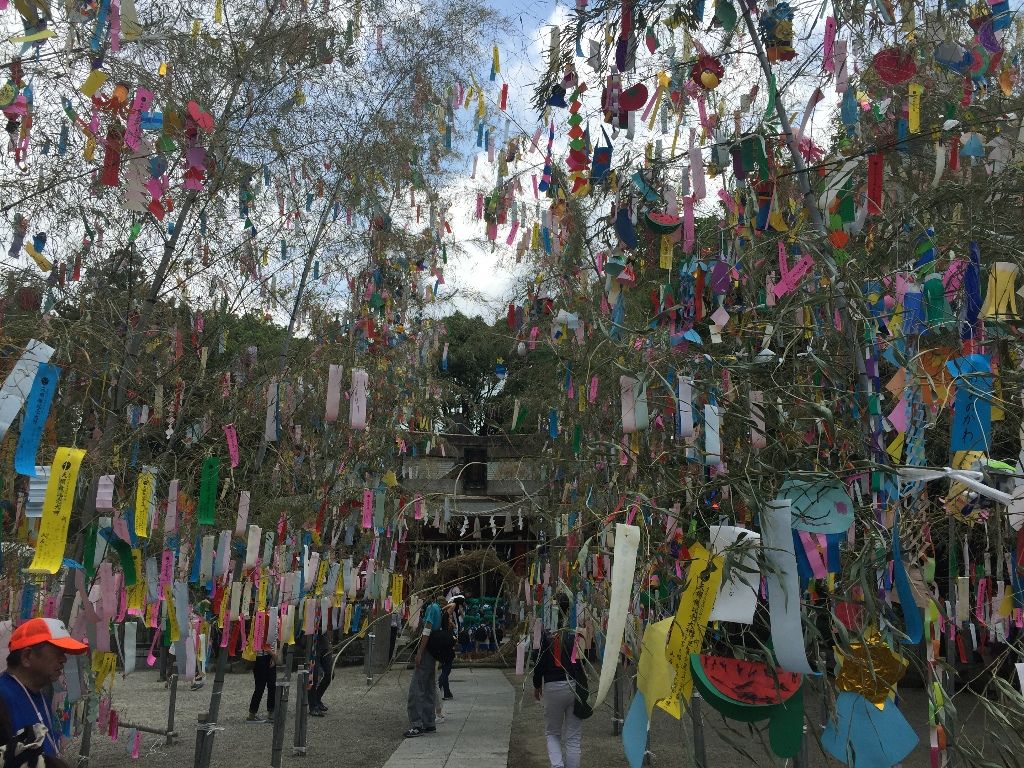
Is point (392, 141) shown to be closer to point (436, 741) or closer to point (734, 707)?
point (436, 741)

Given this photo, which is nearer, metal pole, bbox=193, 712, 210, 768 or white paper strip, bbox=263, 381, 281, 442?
metal pole, bbox=193, 712, 210, 768

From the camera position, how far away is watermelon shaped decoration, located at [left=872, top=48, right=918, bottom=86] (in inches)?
169

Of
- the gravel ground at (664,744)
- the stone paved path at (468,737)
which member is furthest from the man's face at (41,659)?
the stone paved path at (468,737)

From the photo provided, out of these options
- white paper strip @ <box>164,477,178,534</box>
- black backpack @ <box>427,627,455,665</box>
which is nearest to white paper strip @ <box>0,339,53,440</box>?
white paper strip @ <box>164,477,178,534</box>

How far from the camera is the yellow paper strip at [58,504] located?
3314mm

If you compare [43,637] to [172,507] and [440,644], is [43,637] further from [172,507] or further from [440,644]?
[440,644]

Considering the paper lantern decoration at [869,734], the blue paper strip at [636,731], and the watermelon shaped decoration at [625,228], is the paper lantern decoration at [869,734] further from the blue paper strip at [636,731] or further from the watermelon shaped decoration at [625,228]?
the watermelon shaped decoration at [625,228]

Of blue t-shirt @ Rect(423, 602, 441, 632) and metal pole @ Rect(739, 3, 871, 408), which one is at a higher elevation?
metal pole @ Rect(739, 3, 871, 408)

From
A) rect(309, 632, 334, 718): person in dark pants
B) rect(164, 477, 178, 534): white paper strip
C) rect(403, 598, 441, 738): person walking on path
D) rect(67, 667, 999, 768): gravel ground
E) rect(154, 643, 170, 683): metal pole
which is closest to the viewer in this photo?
rect(164, 477, 178, 534): white paper strip

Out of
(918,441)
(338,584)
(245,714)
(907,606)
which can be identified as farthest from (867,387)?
(245,714)

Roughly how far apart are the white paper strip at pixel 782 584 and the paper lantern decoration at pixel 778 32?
2.70 metres

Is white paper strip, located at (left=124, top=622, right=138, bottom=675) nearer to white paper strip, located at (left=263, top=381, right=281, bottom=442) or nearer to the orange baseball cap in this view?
white paper strip, located at (left=263, top=381, right=281, bottom=442)

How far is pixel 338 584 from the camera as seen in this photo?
31.4 feet

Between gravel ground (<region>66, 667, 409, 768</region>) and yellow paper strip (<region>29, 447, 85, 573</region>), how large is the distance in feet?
12.1
